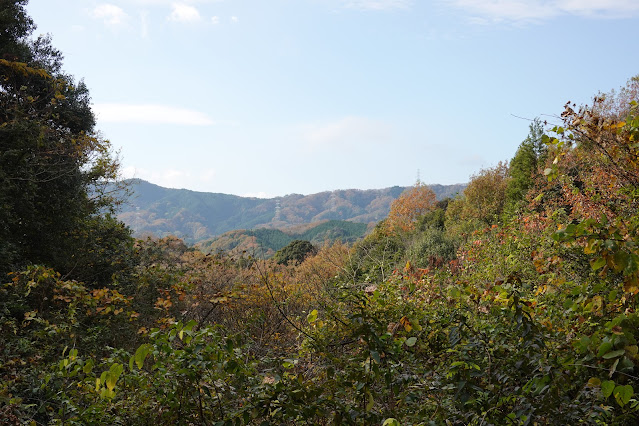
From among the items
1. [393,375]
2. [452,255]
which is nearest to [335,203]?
[452,255]

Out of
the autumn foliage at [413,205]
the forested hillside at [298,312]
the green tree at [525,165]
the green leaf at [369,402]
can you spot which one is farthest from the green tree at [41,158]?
the autumn foliage at [413,205]

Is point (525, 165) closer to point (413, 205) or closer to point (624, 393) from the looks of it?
point (413, 205)

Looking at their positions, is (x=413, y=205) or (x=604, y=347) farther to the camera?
(x=413, y=205)

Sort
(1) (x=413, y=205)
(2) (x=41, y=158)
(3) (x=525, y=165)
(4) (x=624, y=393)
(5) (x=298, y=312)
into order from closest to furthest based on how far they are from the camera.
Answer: (4) (x=624, y=393), (2) (x=41, y=158), (5) (x=298, y=312), (3) (x=525, y=165), (1) (x=413, y=205)

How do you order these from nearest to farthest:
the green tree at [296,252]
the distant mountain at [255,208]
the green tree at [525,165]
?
the green tree at [525,165]
the green tree at [296,252]
the distant mountain at [255,208]

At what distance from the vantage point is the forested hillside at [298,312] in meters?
1.84

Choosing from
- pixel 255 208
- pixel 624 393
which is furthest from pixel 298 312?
pixel 255 208

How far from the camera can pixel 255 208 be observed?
395 feet

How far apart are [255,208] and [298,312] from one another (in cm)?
11263

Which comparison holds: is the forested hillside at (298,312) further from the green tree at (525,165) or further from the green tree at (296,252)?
the green tree at (296,252)

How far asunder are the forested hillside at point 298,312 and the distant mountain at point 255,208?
88913 millimetres

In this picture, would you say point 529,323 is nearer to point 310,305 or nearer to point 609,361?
point 609,361

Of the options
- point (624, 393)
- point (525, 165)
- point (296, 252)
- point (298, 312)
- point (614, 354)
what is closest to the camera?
point (624, 393)

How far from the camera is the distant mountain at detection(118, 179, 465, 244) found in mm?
103625
